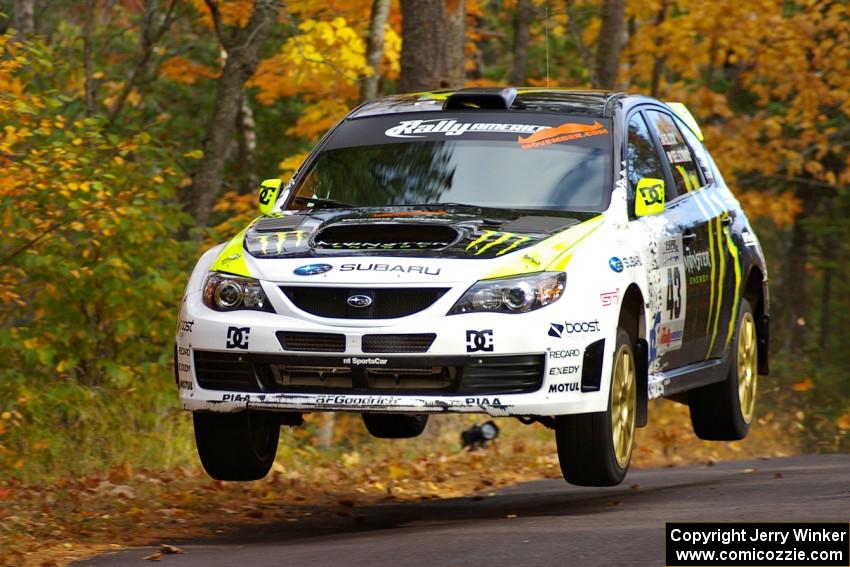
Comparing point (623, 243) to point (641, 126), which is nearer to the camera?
point (623, 243)

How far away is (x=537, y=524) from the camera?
7512mm

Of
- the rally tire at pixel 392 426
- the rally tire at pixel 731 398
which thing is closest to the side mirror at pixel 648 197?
the rally tire at pixel 731 398

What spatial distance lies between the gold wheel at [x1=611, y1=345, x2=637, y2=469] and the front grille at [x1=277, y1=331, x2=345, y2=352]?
136 centimetres

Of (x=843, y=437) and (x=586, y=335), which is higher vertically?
(x=586, y=335)

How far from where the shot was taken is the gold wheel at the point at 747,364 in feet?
35.3

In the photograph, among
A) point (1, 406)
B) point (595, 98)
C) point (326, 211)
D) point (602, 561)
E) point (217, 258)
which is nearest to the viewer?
point (602, 561)

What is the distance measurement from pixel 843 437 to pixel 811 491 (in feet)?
27.1

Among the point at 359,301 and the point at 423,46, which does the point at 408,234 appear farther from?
the point at 423,46

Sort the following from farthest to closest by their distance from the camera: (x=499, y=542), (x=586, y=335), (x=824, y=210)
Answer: (x=824, y=210) < (x=586, y=335) < (x=499, y=542)

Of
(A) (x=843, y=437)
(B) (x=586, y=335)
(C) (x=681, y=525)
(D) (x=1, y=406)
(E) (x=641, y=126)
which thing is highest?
(E) (x=641, y=126)

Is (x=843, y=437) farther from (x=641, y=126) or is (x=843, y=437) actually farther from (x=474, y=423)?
(x=641, y=126)

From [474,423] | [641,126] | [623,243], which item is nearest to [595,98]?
[641,126]

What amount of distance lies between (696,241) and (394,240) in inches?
101

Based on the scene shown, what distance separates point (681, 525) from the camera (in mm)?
6941
